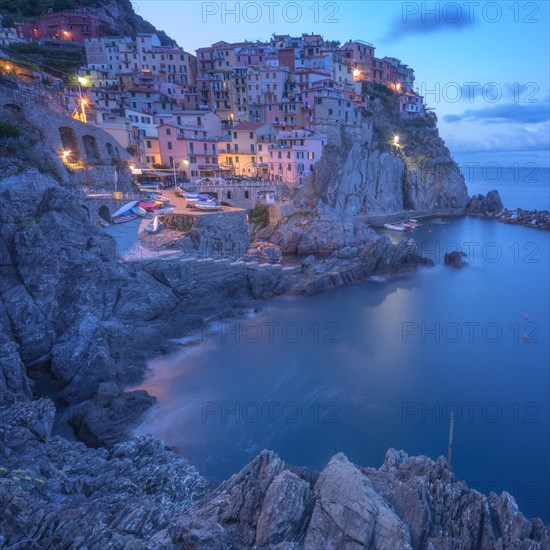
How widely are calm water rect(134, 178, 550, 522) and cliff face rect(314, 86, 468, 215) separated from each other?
21.7m

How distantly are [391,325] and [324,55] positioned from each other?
1855 inches

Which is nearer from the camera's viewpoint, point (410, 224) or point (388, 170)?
point (410, 224)

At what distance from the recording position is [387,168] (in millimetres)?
56469

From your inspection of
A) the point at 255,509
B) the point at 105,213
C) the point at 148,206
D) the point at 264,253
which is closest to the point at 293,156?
the point at 264,253

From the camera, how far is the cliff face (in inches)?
1951

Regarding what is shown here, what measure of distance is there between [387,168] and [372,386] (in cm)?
4354

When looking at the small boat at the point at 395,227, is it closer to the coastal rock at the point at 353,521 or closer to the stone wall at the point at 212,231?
the stone wall at the point at 212,231

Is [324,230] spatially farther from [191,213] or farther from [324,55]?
[324,55]

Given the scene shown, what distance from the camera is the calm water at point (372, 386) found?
15.2 m

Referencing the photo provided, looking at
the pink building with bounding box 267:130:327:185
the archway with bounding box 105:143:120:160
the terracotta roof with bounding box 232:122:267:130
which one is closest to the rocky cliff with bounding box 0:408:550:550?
the archway with bounding box 105:143:120:160

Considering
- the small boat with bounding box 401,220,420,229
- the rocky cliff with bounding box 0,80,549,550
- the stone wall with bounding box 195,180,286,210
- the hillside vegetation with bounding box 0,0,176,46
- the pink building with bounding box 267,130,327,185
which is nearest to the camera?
the rocky cliff with bounding box 0,80,549,550

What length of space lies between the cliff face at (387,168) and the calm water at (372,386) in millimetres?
21664

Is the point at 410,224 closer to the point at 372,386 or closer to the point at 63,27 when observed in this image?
the point at 372,386

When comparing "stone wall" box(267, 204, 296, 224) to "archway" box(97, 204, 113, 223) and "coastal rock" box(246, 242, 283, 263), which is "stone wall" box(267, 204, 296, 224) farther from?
"archway" box(97, 204, 113, 223)
